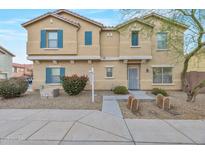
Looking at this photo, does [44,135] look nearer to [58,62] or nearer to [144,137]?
[144,137]

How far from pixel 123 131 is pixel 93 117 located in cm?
221

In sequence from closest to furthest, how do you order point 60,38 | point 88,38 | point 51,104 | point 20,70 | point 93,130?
1. point 93,130
2. point 51,104
3. point 60,38
4. point 88,38
5. point 20,70

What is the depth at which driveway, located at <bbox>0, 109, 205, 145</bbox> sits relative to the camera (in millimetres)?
5789

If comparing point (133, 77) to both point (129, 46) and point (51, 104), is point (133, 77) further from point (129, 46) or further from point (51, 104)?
point (51, 104)

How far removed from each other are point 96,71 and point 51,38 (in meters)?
5.14

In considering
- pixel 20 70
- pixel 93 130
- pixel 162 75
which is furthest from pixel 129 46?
pixel 20 70

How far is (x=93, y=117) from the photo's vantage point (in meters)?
8.62

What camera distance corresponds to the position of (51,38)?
64.6ft

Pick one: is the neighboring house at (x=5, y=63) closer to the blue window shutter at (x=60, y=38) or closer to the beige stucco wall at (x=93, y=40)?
the blue window shutter at (x=60, y=38)

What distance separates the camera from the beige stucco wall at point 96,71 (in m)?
20.2

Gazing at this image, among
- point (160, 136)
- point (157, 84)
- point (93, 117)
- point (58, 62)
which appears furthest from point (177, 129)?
point (58, 62)

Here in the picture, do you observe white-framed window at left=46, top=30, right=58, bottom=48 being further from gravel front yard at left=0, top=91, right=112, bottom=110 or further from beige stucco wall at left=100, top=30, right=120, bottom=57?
gravel front yard at left=0, top=91, right=112, bottom=110

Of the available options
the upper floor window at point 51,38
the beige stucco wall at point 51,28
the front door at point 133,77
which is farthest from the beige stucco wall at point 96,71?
the upper floor window at point 51,38

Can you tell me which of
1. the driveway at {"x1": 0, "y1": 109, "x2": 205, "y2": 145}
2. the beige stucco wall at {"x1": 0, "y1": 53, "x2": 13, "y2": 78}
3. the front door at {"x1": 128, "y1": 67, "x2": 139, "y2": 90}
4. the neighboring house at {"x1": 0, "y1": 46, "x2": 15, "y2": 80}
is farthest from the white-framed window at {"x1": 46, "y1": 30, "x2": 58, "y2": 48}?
the beige stucco wall at {"x1": 0, "y1": 53, "x2": 13, "y2": 78}
